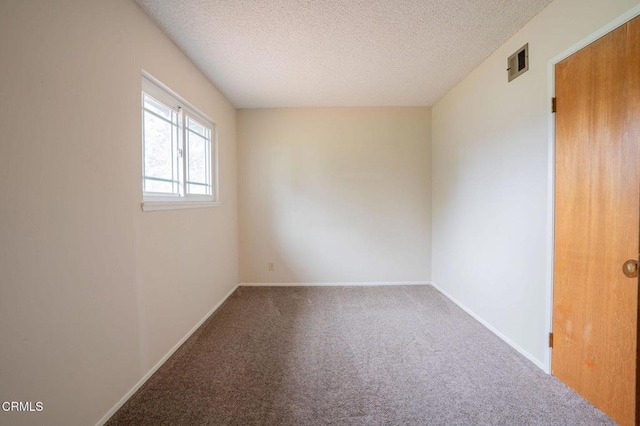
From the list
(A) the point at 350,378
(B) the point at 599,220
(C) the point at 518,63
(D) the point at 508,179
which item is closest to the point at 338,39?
(C) the point at 518,63

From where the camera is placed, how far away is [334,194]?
3922 millimetres

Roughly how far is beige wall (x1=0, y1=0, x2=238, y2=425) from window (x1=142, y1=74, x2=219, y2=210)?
0.58 feet

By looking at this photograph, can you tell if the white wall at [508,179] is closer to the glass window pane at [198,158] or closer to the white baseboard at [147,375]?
the white baseboard at [147,375]

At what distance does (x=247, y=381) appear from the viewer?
1826mm

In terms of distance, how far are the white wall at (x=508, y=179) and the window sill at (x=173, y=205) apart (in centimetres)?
289

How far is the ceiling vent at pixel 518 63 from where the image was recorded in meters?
2.08

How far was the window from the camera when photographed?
2.04m

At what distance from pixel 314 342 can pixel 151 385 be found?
1236 mm

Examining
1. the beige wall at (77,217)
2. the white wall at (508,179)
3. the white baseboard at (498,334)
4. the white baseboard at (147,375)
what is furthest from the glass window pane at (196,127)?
the white baseboard at (498,334)

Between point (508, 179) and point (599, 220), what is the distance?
0.82 metres

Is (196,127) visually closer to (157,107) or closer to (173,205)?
(157,107)

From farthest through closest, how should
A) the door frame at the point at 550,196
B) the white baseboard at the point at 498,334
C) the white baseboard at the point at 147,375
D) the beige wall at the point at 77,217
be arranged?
the white baseboard at the point at 498,334 < the door frame at the point at 550,196 < the white baseboard at the point at 147,375 < the beige wall at the point at 77,217

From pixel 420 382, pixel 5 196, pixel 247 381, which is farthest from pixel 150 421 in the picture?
pixel 420 382

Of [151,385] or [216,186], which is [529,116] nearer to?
[216,186]
